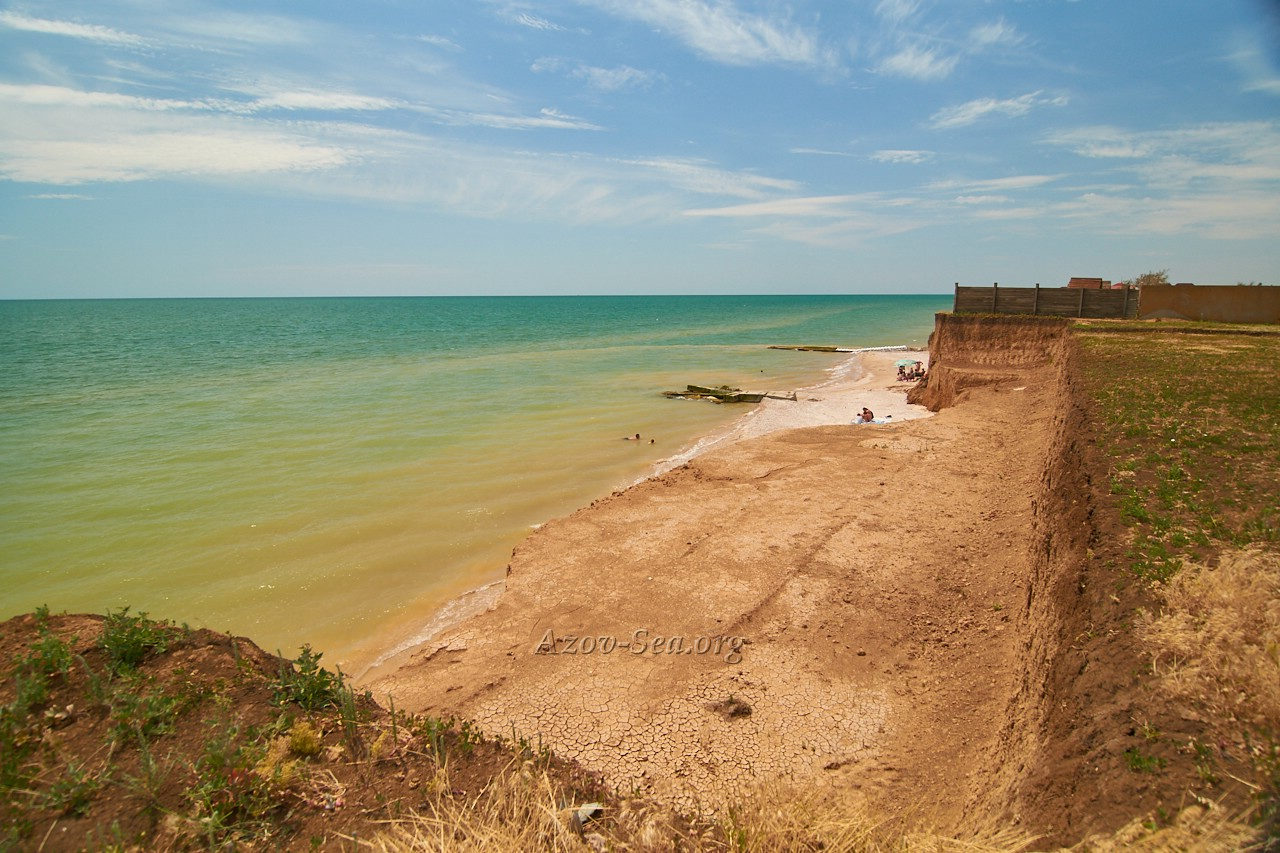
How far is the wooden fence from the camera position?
1045 inches

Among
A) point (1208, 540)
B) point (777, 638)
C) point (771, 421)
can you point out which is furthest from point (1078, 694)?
point (771, 421)

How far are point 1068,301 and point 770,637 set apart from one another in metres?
26.6

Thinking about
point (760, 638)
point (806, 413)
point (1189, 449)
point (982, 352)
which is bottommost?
point (760, 638)

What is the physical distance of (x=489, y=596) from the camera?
34.3ft

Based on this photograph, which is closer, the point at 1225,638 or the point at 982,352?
the point at 1225,638

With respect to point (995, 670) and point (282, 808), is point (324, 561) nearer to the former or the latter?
point (282, 808)

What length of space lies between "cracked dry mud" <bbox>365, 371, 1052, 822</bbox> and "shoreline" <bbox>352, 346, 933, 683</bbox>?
468 millimetres

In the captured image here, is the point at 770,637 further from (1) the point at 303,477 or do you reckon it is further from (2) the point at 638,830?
(1) the point at 303,477

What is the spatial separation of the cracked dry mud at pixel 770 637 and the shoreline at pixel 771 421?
1.54ft

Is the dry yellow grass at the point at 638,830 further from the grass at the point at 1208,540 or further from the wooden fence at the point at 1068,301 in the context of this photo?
the wooden fence at the point at 1068,301

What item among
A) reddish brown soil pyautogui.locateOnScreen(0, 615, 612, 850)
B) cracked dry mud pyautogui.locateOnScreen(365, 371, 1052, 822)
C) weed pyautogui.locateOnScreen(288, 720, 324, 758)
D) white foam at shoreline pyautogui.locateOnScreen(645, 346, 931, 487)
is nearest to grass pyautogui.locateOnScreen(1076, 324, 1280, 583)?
cracked dry mud pyautogui.locateOnScreen(365, 371, 1052, 822)

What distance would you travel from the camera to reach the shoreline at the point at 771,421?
364 inches

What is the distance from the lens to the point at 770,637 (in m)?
8.11

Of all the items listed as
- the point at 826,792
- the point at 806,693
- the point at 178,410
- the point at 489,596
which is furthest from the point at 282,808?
the point at 178,410
